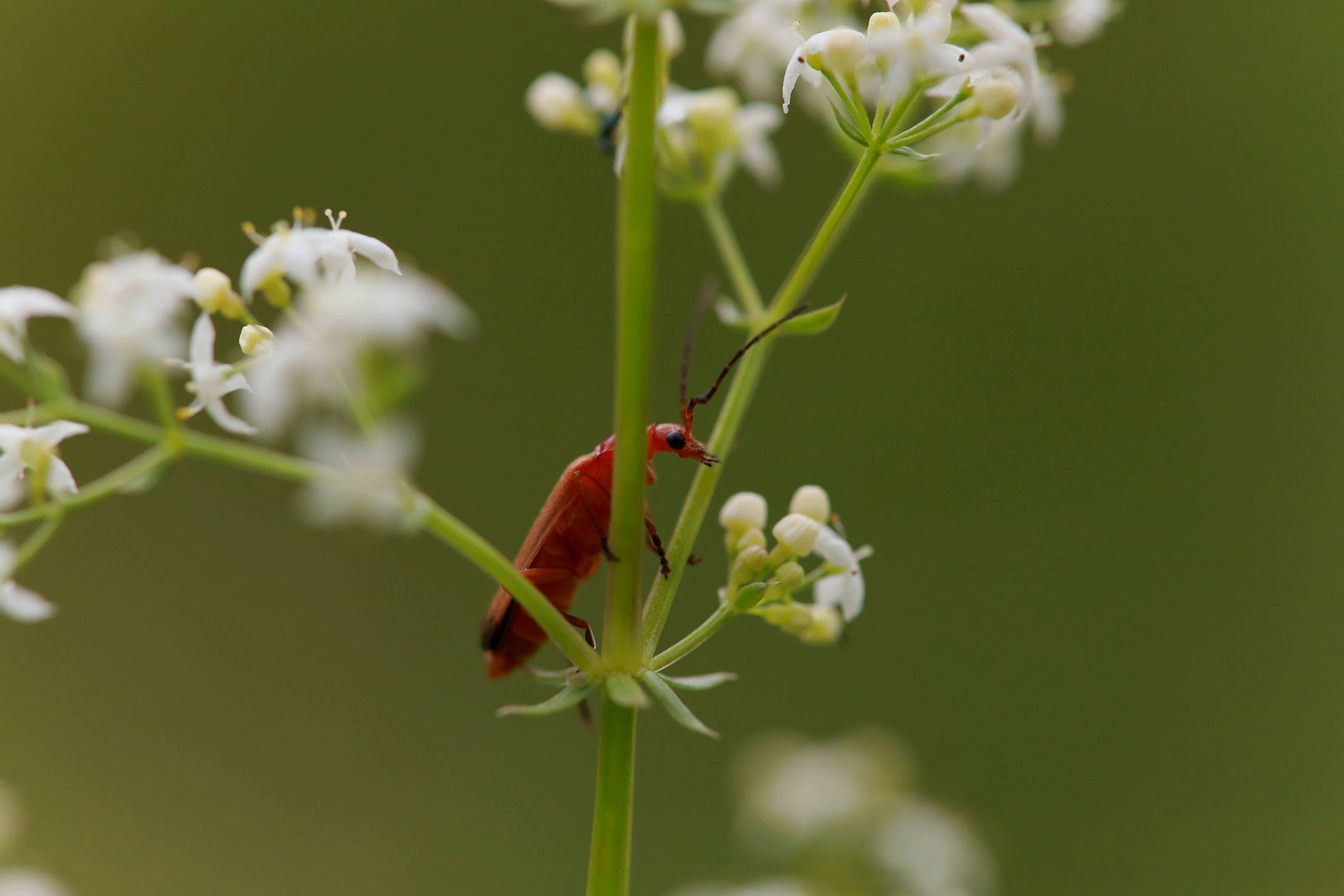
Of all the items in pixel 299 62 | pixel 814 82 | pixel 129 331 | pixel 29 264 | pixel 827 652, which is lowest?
pixel 129 331

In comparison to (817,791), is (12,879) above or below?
below

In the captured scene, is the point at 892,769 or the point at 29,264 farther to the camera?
the point at 29,264

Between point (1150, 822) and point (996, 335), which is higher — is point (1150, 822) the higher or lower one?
the lower one

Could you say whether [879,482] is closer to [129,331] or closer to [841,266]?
[841,266]

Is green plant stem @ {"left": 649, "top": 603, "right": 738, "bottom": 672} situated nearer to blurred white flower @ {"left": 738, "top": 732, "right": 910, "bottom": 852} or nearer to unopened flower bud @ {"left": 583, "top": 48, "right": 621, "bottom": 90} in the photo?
unopened flower bud @ {"left": 583, "top": 48, "right": 621, "bottom": 90}

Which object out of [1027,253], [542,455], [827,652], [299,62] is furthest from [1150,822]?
[299,62]

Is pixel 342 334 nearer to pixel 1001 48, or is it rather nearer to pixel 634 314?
pixel 634 314

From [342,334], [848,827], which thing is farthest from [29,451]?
[848,827]
